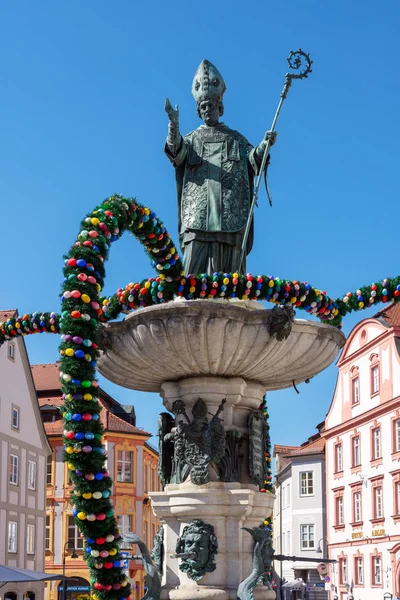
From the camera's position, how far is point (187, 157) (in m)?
10.9

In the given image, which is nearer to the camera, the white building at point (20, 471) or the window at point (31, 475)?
the white building at point (20, 471)

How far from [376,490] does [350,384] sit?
6157 mm

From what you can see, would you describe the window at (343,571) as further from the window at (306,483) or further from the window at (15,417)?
the window at (15,417)

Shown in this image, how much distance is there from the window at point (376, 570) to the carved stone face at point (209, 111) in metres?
34.4

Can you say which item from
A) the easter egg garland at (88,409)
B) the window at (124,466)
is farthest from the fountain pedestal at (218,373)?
the window at (124,466)

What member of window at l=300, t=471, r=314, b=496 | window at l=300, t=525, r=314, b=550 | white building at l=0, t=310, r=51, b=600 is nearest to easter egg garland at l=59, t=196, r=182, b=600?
white building at l=0, t=310, r=51, b=600

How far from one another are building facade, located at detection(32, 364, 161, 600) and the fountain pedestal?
129 feet

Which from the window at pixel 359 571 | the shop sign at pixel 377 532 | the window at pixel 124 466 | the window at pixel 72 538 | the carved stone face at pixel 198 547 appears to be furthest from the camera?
the window at pixel 124 466

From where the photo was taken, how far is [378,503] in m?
43.1

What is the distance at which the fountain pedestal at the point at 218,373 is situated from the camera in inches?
365

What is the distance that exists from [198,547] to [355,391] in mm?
38384

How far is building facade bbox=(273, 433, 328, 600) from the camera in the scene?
54353 millimetres

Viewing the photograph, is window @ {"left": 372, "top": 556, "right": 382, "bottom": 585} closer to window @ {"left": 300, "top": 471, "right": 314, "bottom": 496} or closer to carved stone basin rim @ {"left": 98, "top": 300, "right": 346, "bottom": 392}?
window @ {"left": 300, "top": 471, "right": 314, "bottom": 496}

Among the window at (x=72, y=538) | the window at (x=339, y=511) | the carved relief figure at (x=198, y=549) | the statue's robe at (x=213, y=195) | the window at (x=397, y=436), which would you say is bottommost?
the carved relief figure at (x=198, y=549)
